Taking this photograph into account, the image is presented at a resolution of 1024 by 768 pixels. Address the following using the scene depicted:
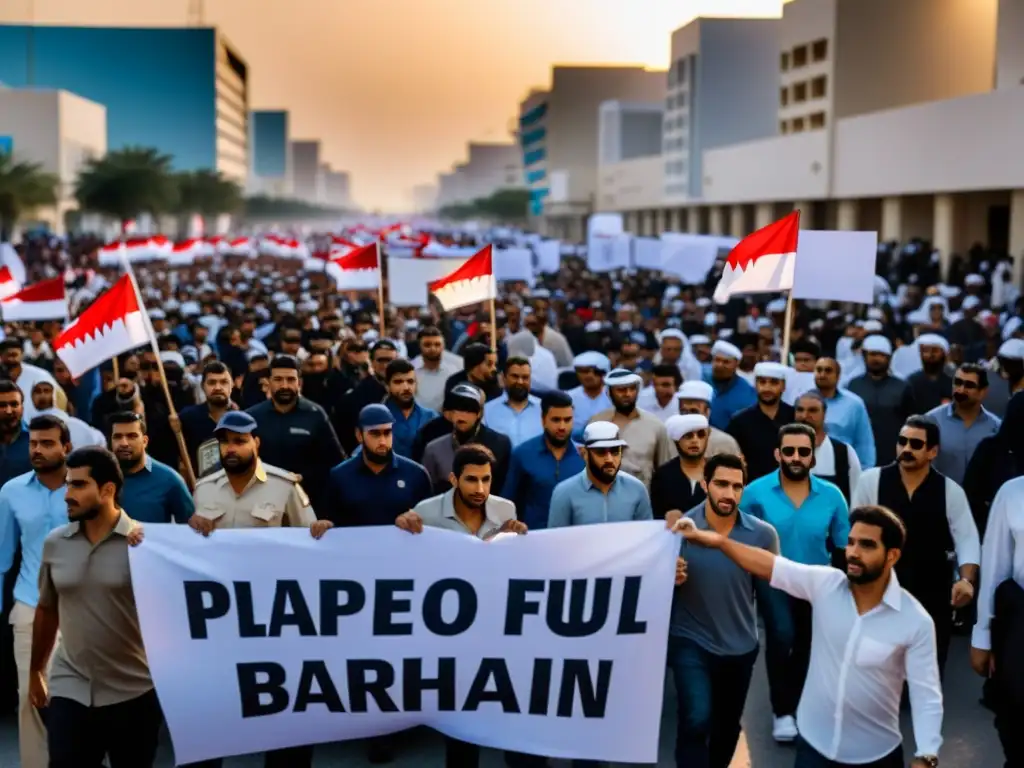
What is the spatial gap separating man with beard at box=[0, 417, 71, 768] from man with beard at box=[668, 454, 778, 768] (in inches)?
109

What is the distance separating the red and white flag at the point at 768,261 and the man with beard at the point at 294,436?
134 inches

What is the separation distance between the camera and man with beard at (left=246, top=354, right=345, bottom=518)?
32.8 ft

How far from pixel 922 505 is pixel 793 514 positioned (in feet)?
2.21

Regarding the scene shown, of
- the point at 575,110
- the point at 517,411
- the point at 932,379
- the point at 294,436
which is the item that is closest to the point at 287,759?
the point at 294,436

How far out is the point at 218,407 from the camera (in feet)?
34.9

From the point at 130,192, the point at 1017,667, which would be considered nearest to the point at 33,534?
the point at 1017,667

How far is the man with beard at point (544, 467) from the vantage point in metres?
8.99

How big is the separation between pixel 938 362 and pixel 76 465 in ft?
29.0

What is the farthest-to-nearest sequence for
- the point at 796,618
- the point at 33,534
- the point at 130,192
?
the point at 130,192 → the point at 796,618 → the point at 33,534

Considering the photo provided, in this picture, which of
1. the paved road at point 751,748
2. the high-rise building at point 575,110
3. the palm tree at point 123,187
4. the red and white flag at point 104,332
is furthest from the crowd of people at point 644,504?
the high-rise building at point 575,110

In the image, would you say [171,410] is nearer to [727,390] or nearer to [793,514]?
[793,514]

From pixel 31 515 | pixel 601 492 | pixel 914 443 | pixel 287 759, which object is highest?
pixel 914 443

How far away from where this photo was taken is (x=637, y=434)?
386 inches

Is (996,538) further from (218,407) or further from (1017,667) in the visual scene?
(218,407)
